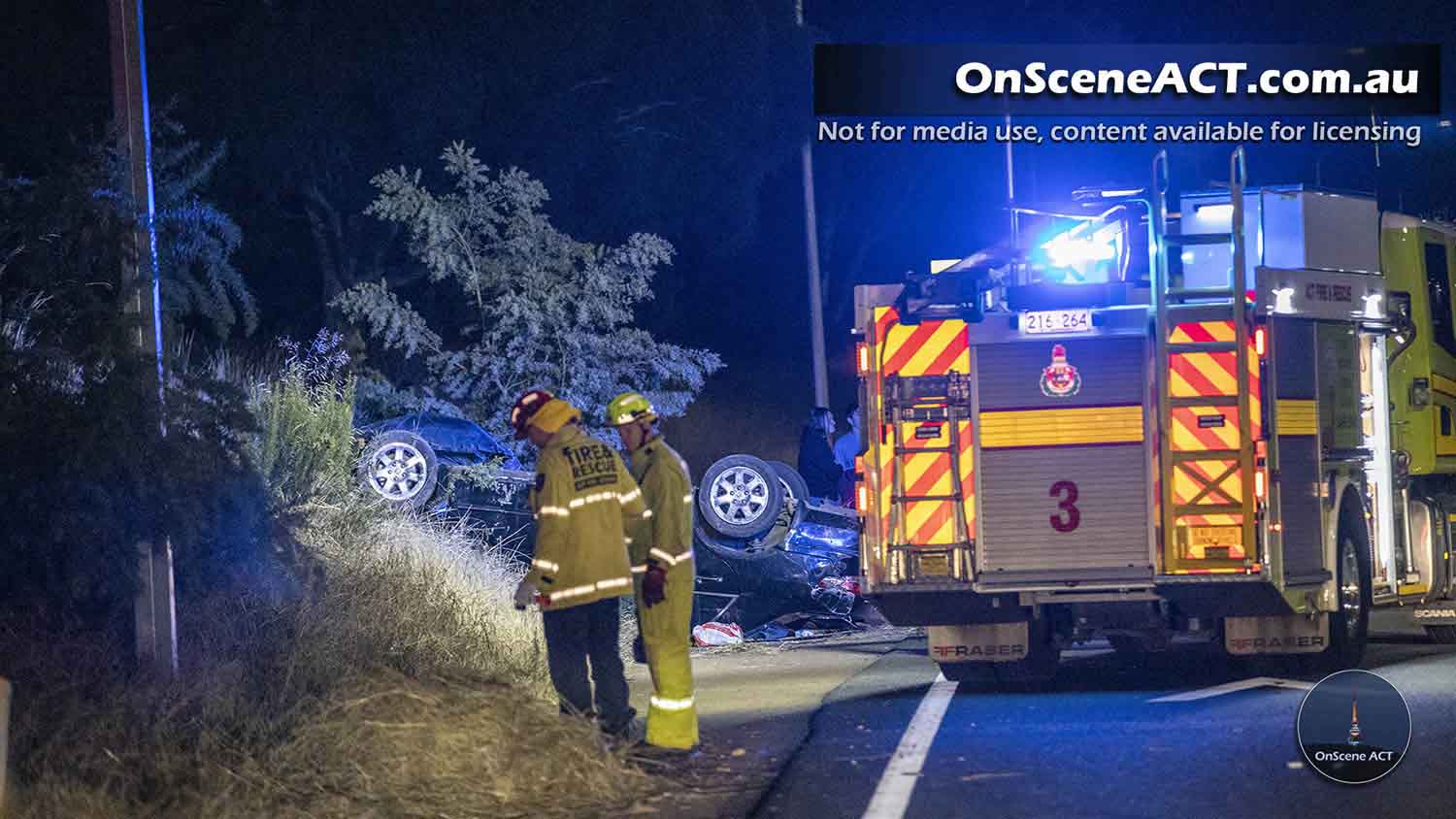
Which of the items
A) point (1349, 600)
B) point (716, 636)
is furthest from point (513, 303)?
point (1349, 600)

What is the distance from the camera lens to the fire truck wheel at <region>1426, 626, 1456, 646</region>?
585 inches

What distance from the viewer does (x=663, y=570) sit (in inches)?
383

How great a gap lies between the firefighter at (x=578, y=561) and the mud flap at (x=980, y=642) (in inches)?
133

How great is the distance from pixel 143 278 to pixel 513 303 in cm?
1566

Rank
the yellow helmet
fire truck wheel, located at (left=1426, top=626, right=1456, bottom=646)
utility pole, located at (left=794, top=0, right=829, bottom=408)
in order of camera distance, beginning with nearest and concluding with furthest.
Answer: the yellow helmet, fire truck wheel, located at (left=1426, top=626, right=1456, bottom=646), utility pole, located at (left=794, top=0, right=829, bottom=408)

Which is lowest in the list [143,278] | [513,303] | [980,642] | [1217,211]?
[980,642]

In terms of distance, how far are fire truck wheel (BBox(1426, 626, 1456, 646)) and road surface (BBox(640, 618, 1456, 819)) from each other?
922 millimetres

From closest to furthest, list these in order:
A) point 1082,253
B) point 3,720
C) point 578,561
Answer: point 3,720 → point 578,561 → point 1082,253

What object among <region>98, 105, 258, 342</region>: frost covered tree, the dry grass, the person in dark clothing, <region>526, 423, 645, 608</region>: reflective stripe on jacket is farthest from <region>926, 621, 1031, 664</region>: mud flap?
the person in dark clothing

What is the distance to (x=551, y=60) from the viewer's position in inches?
1001

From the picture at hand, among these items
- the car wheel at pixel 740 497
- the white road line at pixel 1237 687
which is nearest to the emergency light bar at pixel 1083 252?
the white road line at pixel 1237 687

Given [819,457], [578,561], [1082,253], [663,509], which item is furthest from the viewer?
[819,457]

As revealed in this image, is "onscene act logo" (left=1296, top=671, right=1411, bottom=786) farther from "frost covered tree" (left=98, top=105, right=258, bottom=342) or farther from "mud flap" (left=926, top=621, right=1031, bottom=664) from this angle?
"frost covered tree" (left=98, top=105, right=258, bottom=342)

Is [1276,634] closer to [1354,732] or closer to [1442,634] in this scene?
[1354,732]
